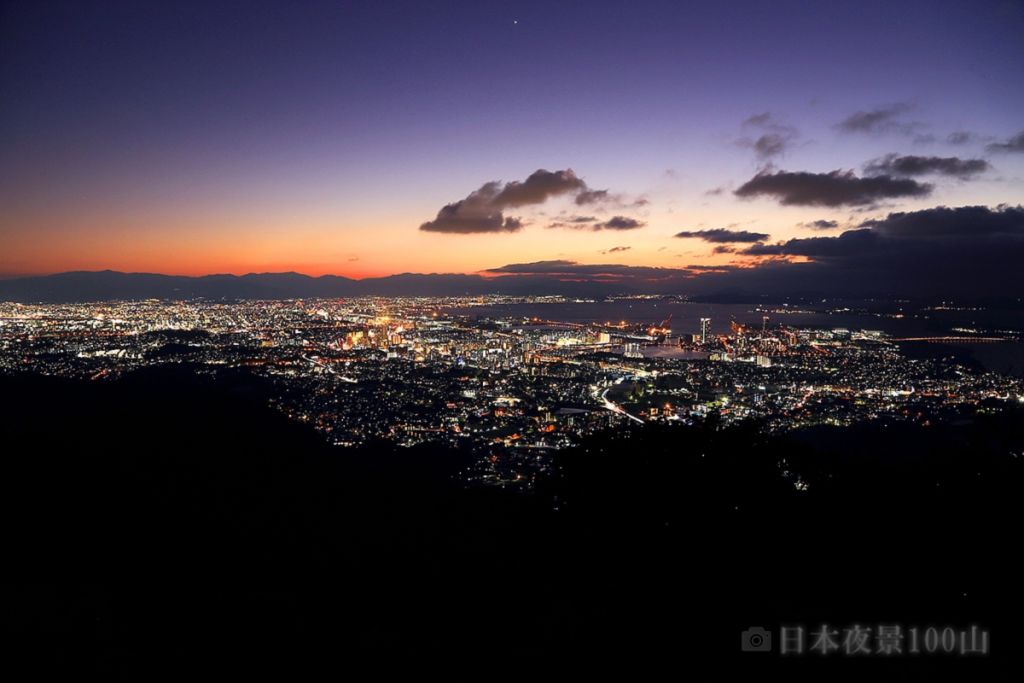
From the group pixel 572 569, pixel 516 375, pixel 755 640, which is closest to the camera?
pixel 755 640

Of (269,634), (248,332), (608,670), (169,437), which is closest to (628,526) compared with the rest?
(608,670)

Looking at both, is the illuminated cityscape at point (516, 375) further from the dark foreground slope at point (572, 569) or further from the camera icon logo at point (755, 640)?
the camera icon logo at point (755, 640)

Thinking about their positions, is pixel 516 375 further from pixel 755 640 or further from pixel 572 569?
pixel 755 640

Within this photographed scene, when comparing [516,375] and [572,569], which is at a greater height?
[572,569]

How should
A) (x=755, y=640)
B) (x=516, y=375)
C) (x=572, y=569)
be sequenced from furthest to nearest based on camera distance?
(x=516, y=375)
(x=572, y=569)
(x=755, y=640)

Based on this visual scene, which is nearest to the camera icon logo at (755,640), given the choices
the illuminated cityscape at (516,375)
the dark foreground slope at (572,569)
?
the dark foreground slope at (572,569)

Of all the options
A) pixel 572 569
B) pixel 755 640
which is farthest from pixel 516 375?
pixel 755 640
